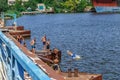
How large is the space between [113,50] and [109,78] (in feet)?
72.1

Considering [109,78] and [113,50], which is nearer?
[109,78]

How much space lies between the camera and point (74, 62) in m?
40.7

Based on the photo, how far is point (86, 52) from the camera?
51688 mm

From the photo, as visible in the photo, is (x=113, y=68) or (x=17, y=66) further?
(x=113, y=68)

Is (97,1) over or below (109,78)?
below

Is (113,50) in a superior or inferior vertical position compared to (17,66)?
inferior

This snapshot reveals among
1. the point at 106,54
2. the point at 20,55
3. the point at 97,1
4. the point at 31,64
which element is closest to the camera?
the point at 31,64

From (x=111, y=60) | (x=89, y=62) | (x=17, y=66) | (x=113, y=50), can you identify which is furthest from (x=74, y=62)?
(x=17, y=66)

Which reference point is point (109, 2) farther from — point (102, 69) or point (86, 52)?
point (102, 69)

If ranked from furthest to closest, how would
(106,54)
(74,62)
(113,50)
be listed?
(113,50)
(106,54)
(74,62)

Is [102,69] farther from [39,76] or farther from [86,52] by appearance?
[39,76]

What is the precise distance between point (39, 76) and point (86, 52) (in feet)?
155

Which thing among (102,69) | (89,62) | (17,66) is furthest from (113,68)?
(17,66)

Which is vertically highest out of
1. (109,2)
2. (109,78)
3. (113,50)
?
(109,78)
